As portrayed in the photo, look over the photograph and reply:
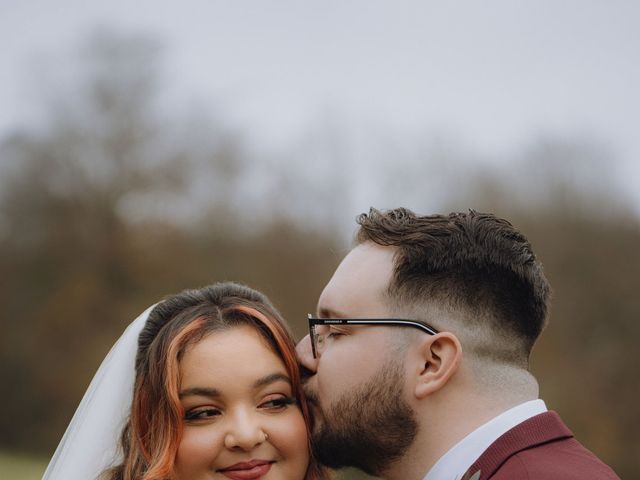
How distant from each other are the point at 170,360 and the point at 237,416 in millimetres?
448

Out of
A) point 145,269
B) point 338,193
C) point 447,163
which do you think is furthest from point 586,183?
point 145,269

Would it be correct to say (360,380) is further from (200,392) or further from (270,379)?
(200,392)

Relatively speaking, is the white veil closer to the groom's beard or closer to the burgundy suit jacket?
the groom's beard

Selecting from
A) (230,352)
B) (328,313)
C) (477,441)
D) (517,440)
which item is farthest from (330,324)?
(517,440)

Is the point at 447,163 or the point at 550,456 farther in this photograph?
the point at 447,163

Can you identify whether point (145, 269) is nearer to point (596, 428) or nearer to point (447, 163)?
point (447, 163)

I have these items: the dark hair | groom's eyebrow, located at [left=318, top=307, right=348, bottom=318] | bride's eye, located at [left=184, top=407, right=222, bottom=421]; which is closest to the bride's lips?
bride's eye, located at [left=184, top=407, right=222, bottom=421]

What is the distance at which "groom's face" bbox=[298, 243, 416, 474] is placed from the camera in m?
4.01

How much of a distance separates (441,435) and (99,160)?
2614 cm

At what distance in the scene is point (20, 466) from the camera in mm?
24625

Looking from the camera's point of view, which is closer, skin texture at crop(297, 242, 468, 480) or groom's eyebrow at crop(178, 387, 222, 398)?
skin texture at crop(297, 242, 468, 480)

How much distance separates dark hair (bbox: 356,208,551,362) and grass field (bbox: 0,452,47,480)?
18.8 meters

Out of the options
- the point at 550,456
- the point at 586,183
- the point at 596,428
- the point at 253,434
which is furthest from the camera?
the point at 586,183

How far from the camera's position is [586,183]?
92.2ft
